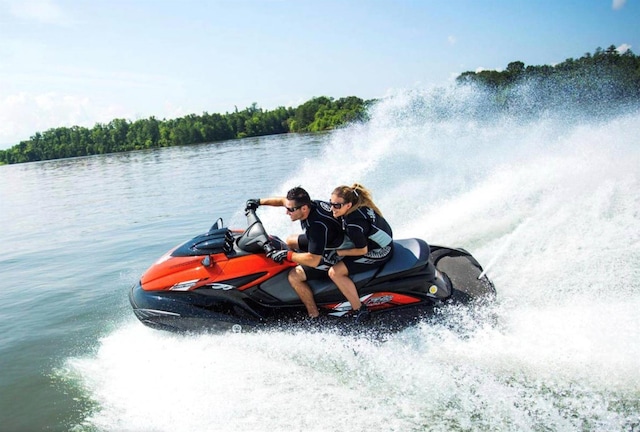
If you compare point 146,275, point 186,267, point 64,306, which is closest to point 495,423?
point 186,267

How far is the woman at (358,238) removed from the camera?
393cm

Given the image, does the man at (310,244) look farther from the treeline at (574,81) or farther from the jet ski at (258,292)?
the treeline at (574,81)

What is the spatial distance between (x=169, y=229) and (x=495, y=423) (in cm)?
995

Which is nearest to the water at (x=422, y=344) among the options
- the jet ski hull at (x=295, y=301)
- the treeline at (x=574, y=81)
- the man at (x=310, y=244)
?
the jet ski hull at (x=295, y=301)

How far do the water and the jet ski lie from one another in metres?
0.15

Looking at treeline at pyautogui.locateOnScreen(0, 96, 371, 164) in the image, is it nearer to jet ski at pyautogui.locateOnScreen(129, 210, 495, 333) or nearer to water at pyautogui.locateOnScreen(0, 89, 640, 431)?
water at pyautogui.locateOnScreen(0, 89, 640, 431)

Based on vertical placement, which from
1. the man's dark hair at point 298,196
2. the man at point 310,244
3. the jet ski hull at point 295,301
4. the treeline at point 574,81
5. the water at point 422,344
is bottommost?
the water at point 422,344

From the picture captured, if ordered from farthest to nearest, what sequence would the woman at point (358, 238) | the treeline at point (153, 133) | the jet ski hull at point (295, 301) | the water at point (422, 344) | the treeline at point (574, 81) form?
the treeline at point (153, 133) < the treeline at point (574, 81) < the jet ski hull at point (295, 301) < the woman at point (358, 238) < the water at point (422, 344)

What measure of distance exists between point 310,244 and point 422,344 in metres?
1.23

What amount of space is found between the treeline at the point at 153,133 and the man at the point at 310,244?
8023 centimetres

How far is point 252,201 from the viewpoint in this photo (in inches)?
191

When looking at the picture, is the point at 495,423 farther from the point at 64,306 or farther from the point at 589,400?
the point at 64,306

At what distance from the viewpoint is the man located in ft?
13.1

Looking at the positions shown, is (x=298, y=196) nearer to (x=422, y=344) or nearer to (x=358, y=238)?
(x=358, y=238)
